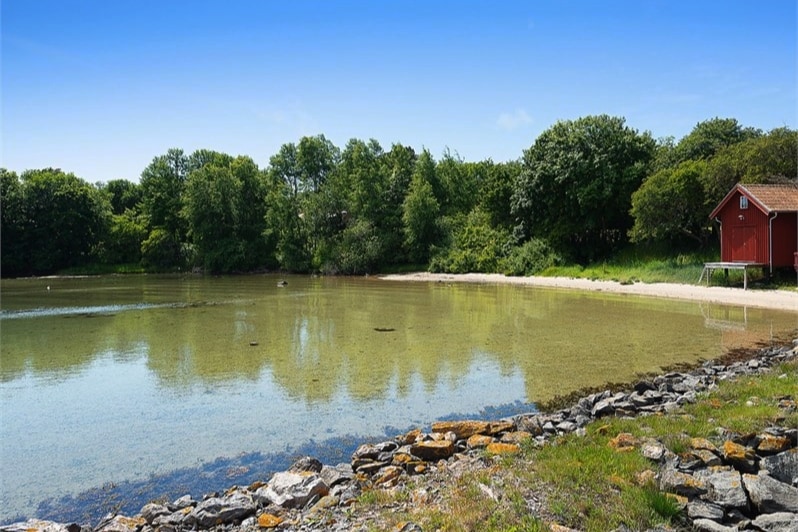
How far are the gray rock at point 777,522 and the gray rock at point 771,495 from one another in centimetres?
14

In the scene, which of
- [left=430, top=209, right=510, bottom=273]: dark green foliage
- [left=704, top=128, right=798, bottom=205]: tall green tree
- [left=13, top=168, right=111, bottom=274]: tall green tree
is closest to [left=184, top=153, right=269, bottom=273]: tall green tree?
[left=13, top=168, right=111, bottom=274]: tall green tree

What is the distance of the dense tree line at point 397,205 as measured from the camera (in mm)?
31175

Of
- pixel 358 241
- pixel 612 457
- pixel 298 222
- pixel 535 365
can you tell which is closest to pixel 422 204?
pixel 358 241

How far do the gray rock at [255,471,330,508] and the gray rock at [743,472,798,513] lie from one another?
4.05 m

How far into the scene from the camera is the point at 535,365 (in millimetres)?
12914

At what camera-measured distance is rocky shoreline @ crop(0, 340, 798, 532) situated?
15.1 ft

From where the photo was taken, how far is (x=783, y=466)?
17.0ft

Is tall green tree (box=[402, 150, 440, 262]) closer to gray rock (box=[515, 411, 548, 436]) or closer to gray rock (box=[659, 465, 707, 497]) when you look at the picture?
gray rock (box=[515, 411, 548, 436])

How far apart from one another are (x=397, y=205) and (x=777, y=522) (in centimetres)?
5074

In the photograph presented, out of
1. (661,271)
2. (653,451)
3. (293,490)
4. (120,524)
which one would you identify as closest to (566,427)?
(653,451)

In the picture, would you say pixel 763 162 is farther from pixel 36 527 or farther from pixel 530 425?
pixel 36 527

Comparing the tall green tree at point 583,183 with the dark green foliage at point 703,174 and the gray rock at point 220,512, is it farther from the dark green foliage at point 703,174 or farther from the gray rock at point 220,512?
the gray rock at point 220,512

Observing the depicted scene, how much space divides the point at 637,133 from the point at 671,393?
3346 cm

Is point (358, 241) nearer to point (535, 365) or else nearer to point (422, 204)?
point (422, 204)
